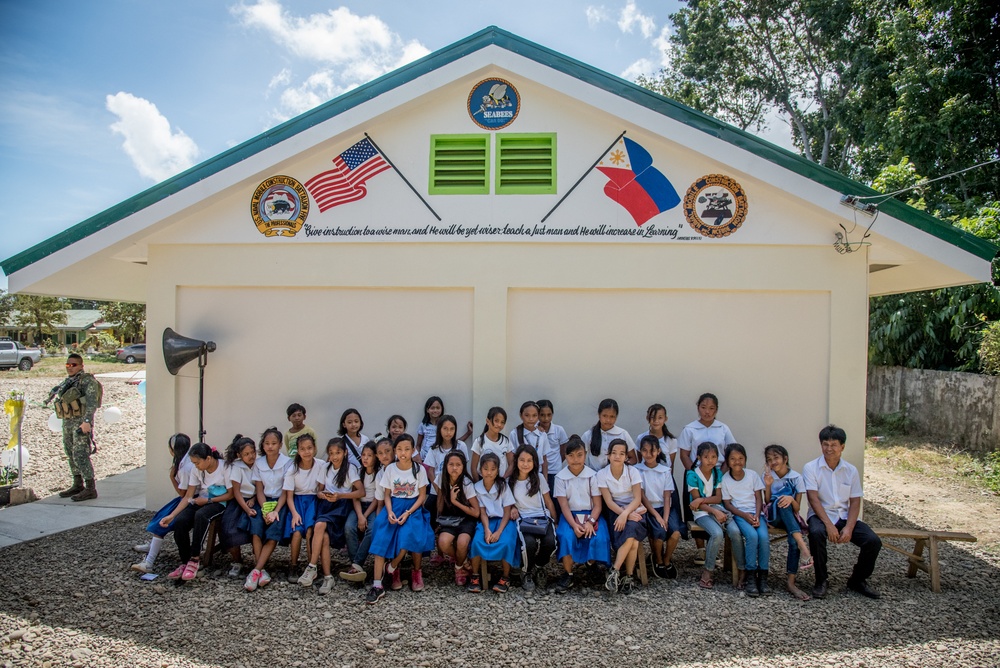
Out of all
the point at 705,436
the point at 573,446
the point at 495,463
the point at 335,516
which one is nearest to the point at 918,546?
the point at 705,436

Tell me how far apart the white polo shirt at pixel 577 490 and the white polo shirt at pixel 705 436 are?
1318 millimetres

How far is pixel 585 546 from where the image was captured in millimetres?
5512

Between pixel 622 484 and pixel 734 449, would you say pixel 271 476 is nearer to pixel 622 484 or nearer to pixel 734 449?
pixel 622 484

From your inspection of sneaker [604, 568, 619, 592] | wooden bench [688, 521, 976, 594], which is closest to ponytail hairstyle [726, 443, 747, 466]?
wooden bench [688, 521, 976, 594]

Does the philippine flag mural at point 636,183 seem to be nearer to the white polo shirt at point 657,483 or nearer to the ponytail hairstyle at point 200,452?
the white polo shirt at point 657,483

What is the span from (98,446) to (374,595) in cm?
976

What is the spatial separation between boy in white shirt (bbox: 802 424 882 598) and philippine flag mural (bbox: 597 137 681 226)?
299cm

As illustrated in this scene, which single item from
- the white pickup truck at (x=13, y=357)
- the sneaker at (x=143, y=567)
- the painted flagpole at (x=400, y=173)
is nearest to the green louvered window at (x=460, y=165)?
the painted flagpole at (x=400, y=173)

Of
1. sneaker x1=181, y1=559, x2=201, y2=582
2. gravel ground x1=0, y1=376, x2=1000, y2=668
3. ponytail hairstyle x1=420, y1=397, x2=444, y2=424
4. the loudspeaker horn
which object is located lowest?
gravel ground x1=0, y1=376, x2=1000, y2=668

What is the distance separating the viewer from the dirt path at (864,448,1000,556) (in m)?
7.42

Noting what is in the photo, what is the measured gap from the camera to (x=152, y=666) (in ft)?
13.6

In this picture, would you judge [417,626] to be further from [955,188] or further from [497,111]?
[955,188]

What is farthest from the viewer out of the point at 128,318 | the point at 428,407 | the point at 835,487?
the point at 128,318

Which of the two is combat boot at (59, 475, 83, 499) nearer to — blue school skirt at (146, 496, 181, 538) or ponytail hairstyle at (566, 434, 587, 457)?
blue school skirt at (146, 496, 181, 538)
